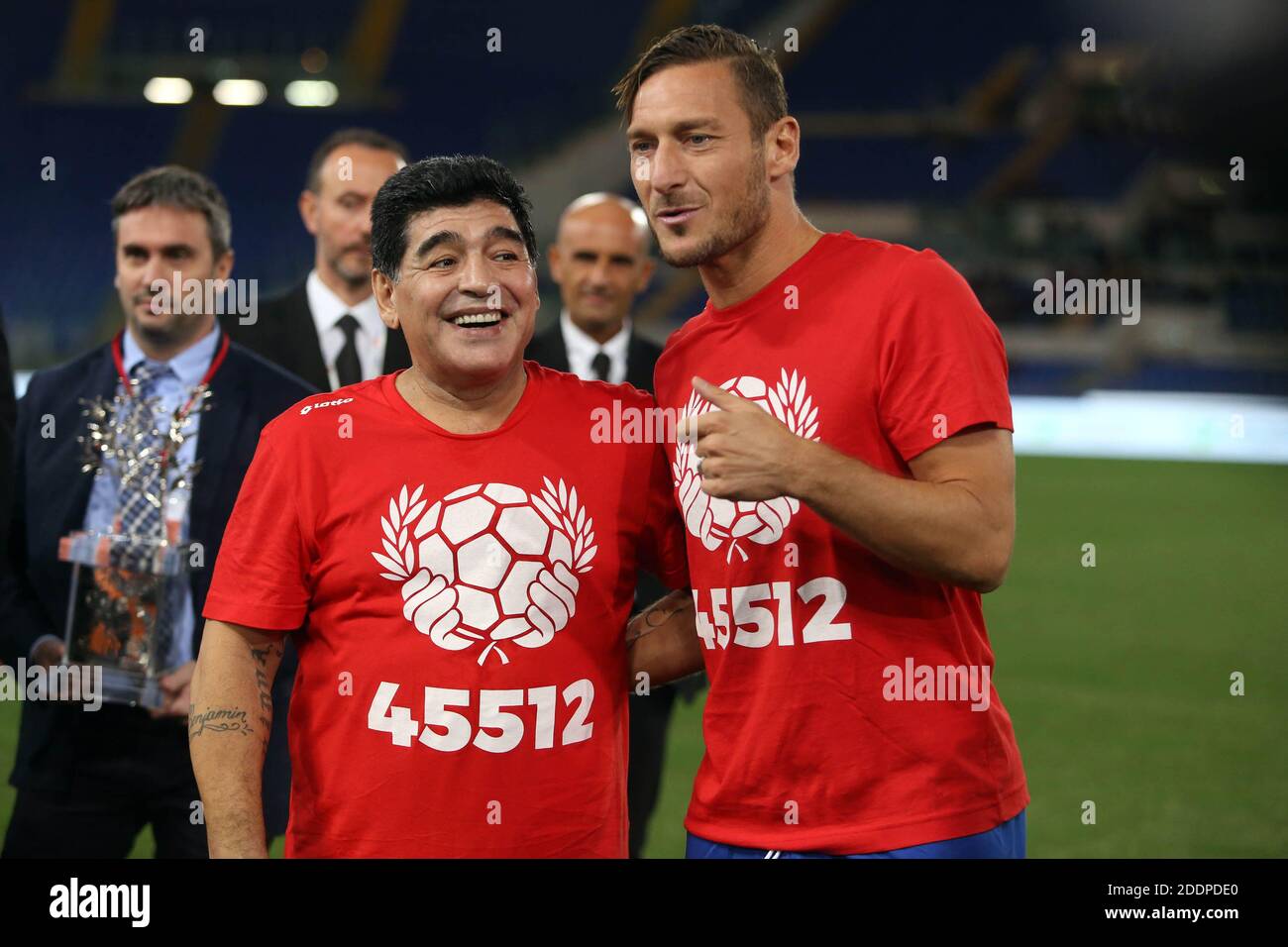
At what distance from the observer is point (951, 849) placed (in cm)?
217

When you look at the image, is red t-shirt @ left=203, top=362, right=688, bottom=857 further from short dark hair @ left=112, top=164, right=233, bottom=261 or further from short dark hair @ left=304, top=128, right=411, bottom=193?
short dark hair @ left=304, top=128, right=411, bottom=193

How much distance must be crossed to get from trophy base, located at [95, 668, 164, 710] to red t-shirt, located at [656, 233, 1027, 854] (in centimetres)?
151

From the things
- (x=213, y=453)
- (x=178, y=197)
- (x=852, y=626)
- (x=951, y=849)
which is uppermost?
(x=178, y=197)

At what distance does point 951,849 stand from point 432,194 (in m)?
1.34

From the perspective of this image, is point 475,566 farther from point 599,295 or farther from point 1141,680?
point 1141,680

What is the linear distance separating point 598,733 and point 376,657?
0.38m

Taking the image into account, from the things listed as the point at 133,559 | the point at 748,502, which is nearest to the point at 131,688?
the point at 133,559

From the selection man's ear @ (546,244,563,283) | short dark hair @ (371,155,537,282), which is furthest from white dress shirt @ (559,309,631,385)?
short dark hair @ (371,155,537,282)

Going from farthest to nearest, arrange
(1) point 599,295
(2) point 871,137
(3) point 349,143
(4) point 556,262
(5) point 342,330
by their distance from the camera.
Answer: (2) point 871,137 → (4) point 556,262 → (1) point 599,295 → (3) point 349,143 → (5) point 342,330

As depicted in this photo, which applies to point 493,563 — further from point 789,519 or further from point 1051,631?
point 1051,631

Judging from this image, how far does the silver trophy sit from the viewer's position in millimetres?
3178

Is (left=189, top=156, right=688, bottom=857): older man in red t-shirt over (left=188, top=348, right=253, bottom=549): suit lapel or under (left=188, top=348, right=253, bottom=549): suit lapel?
under

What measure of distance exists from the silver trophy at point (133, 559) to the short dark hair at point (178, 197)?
21.7 inches
